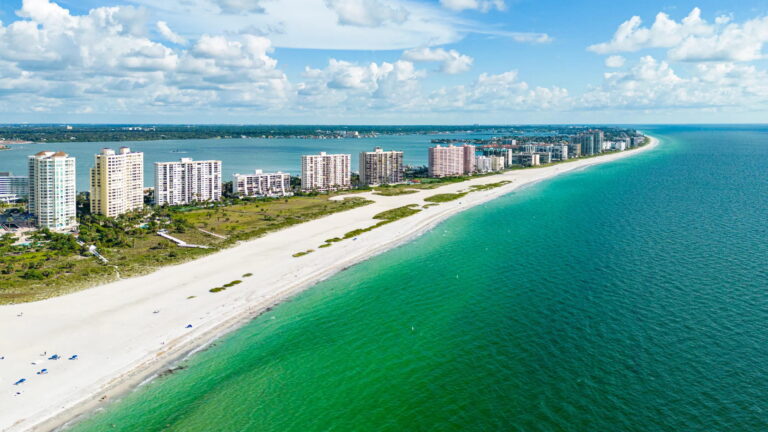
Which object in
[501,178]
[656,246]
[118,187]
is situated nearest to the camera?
[656,246]

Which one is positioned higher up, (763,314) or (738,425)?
(763,314)

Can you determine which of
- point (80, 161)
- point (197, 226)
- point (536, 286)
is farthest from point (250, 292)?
point (80, 161)

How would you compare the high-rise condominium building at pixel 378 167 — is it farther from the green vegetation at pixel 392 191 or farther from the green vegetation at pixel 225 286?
the green vegetation at pixel 225 286

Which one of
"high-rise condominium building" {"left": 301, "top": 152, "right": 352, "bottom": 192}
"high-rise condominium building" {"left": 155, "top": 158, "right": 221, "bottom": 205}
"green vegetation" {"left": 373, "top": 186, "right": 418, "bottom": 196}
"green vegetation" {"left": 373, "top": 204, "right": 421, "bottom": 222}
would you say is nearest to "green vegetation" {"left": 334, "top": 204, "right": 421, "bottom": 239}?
"green vegetation" {"left": 373, "top": 204, "right": 421, "bottom": 222}

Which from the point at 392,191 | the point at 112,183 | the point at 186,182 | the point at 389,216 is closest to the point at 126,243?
the point at 112,183

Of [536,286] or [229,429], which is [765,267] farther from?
[229,429]

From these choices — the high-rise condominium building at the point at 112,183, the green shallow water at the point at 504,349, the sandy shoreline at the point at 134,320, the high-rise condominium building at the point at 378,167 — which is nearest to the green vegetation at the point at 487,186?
the high-rise condominium building at the point at 378,167

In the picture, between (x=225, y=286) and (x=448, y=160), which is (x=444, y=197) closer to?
(x=448, y=160)
